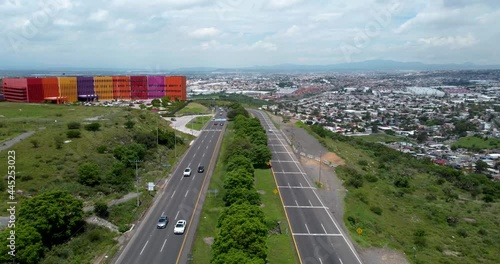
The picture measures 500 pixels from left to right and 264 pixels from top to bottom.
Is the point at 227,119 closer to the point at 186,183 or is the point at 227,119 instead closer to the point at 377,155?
the point at 377,155

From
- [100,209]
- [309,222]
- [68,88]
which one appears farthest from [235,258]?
[68,88]

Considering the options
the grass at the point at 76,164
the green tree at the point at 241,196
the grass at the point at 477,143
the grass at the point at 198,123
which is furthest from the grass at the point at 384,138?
the green tree at the point at 241,196

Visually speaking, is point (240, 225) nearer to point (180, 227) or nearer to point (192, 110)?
point (180, 227)

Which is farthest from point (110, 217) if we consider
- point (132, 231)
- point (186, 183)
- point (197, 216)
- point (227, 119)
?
point (227, 119)

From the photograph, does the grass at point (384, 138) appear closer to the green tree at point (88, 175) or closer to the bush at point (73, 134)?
the bush at point (73, 134)

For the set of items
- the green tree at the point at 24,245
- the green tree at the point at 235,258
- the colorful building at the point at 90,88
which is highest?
the colorful building at the point at 90,88

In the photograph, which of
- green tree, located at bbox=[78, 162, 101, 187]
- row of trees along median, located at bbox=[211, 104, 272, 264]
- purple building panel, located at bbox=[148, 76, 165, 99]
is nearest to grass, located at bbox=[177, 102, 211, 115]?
purple building panel, located at bbox=[148, 76, 165, 99]
